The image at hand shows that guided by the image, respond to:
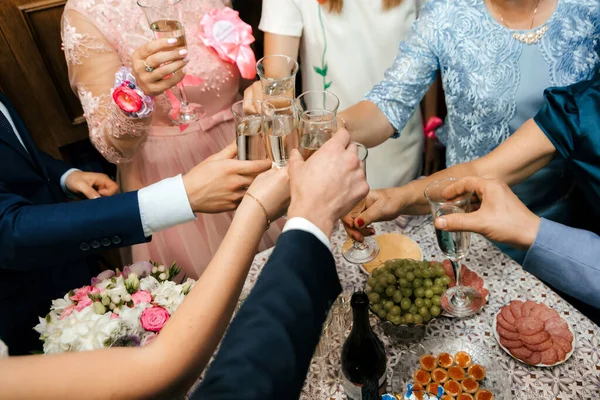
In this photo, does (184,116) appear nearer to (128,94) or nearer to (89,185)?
(128,94)

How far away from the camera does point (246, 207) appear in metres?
1.22

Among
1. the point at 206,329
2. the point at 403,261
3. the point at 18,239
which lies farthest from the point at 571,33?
the point at 18,239

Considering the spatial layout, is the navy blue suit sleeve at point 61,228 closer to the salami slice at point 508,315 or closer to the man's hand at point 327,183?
the man's hand at point 327,183

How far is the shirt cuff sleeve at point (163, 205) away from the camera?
1511 mm

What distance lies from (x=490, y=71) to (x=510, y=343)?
3.18 feet

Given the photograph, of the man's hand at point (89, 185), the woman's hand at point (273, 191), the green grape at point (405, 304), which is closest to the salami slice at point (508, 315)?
the green grape at point (405, 304)

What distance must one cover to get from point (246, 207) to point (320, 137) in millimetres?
283

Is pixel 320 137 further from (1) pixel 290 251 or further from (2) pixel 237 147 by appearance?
(1) pixel 290 251

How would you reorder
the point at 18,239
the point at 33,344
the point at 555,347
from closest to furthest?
the point at 555,347 < the point at 18,239 < the point at 33,344

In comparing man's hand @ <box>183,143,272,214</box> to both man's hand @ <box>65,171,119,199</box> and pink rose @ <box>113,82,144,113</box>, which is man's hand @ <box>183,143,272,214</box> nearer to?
pink rose @ <box>113,82,144,113</box>

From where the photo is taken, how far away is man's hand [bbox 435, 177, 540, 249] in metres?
1.38

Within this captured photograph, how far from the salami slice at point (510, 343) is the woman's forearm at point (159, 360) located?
75 centimetres

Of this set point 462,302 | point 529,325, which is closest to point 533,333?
point 529,325

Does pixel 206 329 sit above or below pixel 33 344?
above
